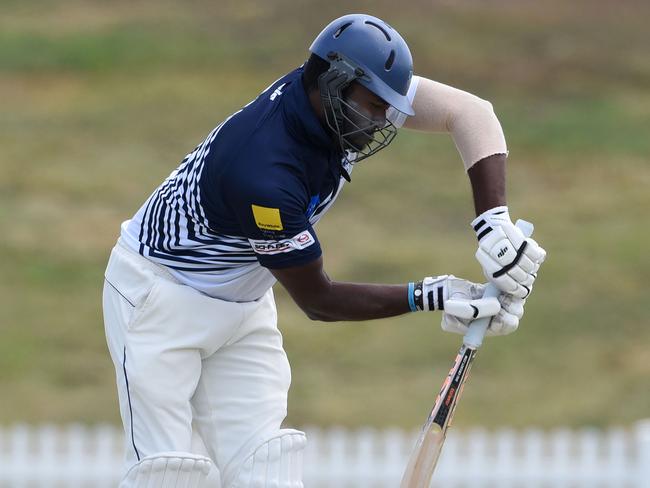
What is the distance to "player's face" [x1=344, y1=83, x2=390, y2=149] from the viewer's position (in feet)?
12.4

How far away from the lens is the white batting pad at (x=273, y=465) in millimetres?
4141

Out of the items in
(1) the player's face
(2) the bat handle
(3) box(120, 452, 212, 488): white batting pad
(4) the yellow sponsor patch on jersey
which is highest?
(1) the player's face

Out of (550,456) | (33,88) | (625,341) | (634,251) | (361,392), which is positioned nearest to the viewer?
(550,456)

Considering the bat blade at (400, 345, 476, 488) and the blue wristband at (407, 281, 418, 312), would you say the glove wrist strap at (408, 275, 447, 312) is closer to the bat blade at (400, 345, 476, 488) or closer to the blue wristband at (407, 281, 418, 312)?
the blue wristband at (407, 281, 418, 312)

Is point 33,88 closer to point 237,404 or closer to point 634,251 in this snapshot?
point 634,251

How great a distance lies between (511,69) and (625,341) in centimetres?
946

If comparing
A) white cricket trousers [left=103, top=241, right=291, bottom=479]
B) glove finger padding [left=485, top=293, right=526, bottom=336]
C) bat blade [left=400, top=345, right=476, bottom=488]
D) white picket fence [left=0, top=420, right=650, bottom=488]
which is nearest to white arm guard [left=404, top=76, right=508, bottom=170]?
glove finger padding [left=485, top=293, right=526, bottom=336]

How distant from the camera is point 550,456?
6.84 metres

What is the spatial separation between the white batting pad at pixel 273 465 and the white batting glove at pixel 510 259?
78cm

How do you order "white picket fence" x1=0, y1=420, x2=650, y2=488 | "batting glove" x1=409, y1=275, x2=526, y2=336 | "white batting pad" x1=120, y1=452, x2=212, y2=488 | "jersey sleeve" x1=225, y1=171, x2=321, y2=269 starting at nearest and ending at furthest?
1. "jersey sleeve" x1=225, y1=171, x2=321, y2=269
2. "batting glove" x1=409, y1=275, x2=526, y2=336
3. "white batting pad" x1=120, y1=452, x2=212, y2=488
4. "white picket fence" x1=0, y1=420, x2=650, y2=488

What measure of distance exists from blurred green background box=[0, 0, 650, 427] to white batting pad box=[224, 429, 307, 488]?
505 centimetres

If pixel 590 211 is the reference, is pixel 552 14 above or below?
above

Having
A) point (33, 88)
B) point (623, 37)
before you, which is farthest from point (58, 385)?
point (623, 37)

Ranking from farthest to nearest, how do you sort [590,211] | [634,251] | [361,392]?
[590,211] → [634,251] → [361,392]
